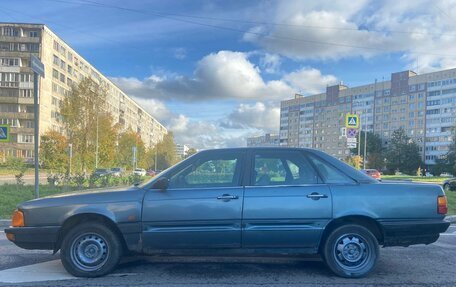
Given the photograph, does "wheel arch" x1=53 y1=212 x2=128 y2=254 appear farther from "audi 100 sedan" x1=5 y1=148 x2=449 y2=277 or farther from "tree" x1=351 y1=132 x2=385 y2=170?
"tree" x1=351 y1=132 x2=385 y2=170

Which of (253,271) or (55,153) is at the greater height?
(55,153)

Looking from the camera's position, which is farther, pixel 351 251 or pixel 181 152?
pixel 181 152

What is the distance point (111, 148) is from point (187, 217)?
2307cm

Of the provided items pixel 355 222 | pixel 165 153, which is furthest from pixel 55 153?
pixel 165 153

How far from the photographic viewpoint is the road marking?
4918mm

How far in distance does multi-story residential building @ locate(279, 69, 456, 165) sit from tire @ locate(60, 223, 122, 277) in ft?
277

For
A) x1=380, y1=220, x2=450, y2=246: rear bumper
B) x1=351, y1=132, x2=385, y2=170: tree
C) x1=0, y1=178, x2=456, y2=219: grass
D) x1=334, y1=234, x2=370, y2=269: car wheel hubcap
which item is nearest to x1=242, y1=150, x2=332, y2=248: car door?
Answer: x1=334, y1=234, x2=370, y2=269: car wheel hubcap

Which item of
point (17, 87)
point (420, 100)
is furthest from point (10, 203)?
point (420, 100)

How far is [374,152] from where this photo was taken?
98562 millimetres

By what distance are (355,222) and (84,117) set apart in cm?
2331

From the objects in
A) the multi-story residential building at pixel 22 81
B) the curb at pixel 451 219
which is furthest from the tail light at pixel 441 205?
the multi-story residential building at pixel 22 81

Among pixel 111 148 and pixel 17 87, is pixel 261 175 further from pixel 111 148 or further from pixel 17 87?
pixel 17 87

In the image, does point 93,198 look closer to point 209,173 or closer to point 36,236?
point 36,236

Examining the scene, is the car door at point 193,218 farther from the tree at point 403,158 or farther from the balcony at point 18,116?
the tree at point 403,158
